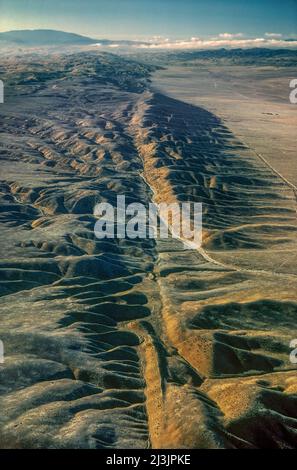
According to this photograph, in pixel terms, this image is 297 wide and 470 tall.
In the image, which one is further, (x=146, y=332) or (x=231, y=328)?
(x=146, y=332)

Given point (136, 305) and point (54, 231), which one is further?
point (54, 231)

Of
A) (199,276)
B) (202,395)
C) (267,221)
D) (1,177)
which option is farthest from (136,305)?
(1,177)

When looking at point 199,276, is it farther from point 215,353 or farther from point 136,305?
point 215,353

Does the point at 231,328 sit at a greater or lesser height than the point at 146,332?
greater

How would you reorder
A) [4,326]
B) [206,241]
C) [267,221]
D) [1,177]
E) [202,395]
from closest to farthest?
[202,395], [4,326], [206,241], [267,221], [1,177]

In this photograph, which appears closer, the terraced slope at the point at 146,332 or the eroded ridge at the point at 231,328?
the eroded ridge at the point at 231,328

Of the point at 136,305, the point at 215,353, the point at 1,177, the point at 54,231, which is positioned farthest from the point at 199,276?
the point at 1,177

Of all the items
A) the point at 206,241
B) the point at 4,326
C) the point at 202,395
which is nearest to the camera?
the point at 202,395

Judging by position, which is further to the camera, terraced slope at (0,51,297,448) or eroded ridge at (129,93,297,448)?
terraced slope at (0,51,297,448)

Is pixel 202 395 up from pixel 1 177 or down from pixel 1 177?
down
